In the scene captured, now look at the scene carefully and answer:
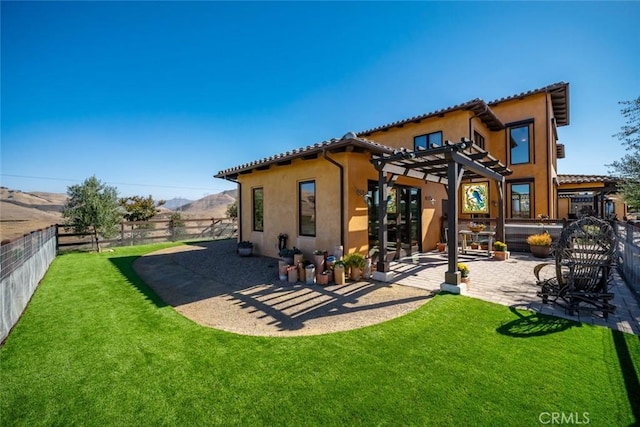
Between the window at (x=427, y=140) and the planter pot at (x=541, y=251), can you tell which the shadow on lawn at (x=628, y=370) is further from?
the window at (x=427, y=140)

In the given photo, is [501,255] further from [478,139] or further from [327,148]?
[327,148]

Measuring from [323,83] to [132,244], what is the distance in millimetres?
12637

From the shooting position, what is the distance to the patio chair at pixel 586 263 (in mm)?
4027

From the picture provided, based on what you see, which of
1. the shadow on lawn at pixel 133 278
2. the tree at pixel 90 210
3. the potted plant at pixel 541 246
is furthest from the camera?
the tree at pixel 90 210

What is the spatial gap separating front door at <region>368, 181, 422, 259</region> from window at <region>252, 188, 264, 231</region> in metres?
4.37

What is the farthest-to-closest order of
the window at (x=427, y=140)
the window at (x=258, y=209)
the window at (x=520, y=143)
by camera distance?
→ the window at (x=520, y=143) → the window at (x=427, y=140) → the window at (x=258, y=209)

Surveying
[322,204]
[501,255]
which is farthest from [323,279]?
[501,255]

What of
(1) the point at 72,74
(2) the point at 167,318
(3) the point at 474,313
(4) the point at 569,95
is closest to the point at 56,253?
(1) the point at 72,74

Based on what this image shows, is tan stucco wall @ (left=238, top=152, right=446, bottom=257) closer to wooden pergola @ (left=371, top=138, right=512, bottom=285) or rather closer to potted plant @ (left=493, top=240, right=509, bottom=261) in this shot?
wooden pergola @ (left=371, top=138, right=512, bottom=285)

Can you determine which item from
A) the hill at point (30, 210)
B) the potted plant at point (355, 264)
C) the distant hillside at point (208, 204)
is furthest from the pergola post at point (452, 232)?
the distant hillside at point (208, 204)

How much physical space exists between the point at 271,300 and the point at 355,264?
2194mm

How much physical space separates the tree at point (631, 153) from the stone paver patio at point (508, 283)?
2072 mm

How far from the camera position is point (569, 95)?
508 inches

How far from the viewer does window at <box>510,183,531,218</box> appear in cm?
1261
